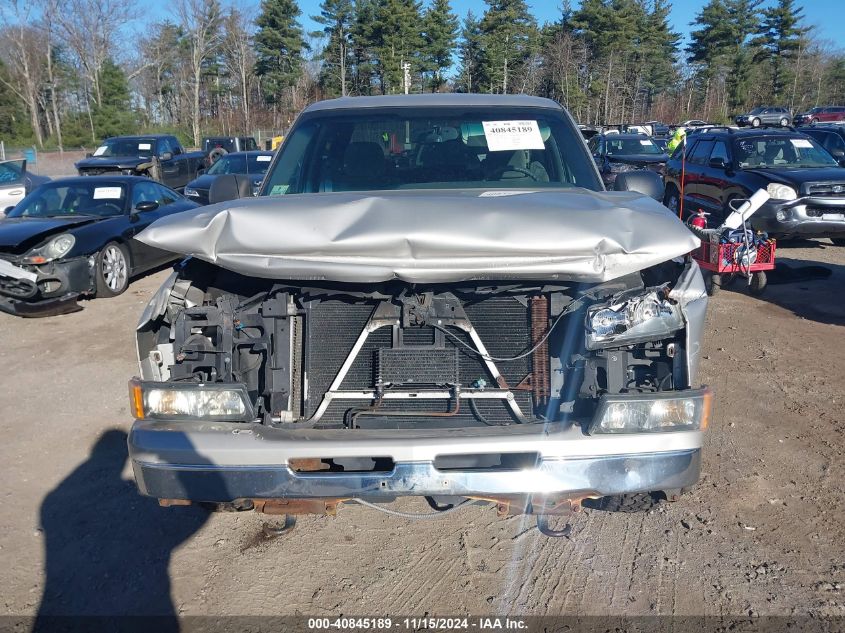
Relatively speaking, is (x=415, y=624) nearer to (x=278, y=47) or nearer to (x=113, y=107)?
(x=113, y=107)

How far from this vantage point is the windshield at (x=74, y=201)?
918 cm

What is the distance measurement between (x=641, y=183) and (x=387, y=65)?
44482mm

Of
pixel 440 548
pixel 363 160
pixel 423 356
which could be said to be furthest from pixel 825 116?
pixel 423 356

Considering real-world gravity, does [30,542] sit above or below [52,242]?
below

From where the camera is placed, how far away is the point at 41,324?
7852 mm

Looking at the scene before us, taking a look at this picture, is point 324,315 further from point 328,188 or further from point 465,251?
point 328,188

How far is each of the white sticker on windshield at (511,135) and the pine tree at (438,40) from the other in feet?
150

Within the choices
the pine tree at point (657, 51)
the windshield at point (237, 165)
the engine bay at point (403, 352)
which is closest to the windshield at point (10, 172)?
the windshield at point (237, 165)

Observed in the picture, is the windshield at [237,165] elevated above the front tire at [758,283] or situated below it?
above

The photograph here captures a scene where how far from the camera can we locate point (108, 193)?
951 cm

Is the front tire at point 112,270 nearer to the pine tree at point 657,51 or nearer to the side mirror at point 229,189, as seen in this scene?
the side mirror at point 229,189

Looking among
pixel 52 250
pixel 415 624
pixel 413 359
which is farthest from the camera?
pixel 52 250

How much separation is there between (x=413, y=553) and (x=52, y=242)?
6468 millimetres

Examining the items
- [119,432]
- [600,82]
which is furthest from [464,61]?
[119,432]
